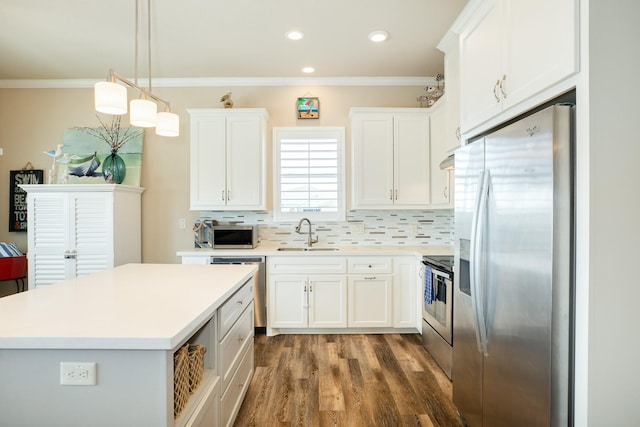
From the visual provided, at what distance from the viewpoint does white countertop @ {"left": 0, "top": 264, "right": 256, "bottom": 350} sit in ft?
3.52

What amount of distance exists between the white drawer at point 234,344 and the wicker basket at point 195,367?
0.14 metres

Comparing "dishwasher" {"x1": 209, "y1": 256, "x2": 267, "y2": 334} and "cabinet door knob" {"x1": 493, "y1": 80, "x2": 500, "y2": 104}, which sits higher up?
"cabinet door knob" {"x1": 493, "y1": 80, "x2": 500, "y2": 104}

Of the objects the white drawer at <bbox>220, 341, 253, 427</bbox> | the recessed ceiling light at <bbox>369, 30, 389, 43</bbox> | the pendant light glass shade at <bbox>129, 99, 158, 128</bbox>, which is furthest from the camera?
the recessed ceiling light at <bbox>369, 30, 389, 43</bbox>

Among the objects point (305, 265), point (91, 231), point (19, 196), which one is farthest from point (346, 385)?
point (19, 196)

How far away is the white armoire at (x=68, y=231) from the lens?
3.38 m

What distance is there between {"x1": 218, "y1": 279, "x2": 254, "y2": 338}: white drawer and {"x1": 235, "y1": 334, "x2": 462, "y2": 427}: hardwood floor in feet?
2.13

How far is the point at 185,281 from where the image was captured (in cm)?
192

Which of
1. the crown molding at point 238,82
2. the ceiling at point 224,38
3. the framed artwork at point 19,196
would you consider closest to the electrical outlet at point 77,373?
the ceiling at point 224,38

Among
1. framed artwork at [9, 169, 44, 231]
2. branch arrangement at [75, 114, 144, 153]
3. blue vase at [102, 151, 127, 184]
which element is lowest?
framed artwork at [9, 169, 44, 231]

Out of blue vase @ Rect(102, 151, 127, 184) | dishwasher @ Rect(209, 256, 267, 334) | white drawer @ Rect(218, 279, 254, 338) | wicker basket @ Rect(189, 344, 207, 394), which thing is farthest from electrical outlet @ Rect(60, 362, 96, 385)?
blue vase @ Rect(102, 151, 127, 184)

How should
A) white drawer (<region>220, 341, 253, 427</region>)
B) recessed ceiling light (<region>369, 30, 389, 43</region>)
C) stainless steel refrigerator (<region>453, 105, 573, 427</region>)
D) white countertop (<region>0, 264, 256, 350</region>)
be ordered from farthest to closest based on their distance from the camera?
recessed ceiling light (<region>369, 30, 389, 43</region>) → white drawer (<region>220, 341, 253, 427</region>) → stainless steel refrigerator (<region>453, 105, 573, 427</region>) → white countertop (<region>0, 264, 256, 350</region>)

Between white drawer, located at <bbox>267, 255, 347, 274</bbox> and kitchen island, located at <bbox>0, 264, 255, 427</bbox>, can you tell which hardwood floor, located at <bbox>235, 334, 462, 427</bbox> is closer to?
white drawer, located at <bbox>267, 255, 347, 274</bbox>

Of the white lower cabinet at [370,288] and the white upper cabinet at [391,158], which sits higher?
the white upper cabinet at [391,158]

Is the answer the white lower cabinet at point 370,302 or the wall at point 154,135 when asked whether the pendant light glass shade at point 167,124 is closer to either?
the wall at point 154,135
